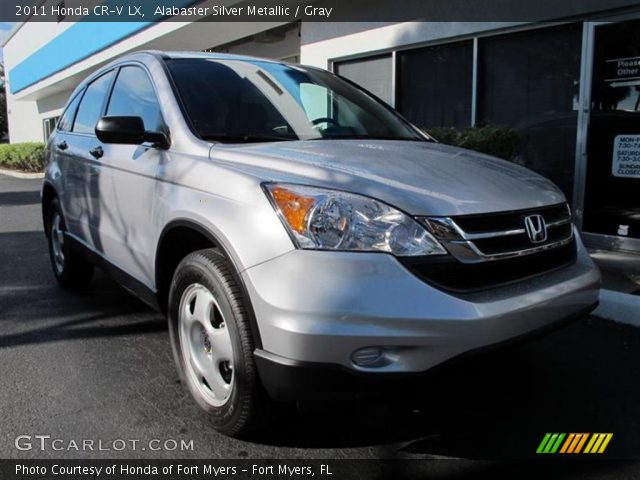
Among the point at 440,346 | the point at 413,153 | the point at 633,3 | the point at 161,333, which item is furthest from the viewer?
the point at 633,3

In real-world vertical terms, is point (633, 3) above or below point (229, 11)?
below

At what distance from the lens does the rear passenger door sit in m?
3.13

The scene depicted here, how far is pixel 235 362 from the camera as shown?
7.57ft

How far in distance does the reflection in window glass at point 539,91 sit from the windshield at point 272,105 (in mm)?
3348

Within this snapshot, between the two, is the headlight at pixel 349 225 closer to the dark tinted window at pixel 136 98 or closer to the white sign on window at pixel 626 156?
the dark tinted window at pixel 136 98

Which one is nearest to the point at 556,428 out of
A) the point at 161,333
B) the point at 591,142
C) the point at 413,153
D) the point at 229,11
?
the point at 413,153

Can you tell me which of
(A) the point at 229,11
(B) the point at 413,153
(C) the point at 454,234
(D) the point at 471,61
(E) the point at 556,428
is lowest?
(E) the point at 556,428

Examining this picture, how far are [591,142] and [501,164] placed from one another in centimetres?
378

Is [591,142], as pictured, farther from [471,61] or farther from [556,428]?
[556,428]

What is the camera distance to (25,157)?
2252 cm

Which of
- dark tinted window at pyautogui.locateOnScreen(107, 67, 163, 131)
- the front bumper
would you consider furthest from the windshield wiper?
the front bumper

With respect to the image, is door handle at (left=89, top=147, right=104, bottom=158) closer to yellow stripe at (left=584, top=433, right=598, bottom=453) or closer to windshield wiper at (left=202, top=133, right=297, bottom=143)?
windshield wiper at (left=202, top=133, right=297, bottom=143)

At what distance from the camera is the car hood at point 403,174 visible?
230cm

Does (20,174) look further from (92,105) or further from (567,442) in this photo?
(567,442)
